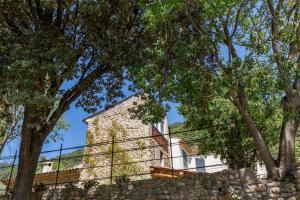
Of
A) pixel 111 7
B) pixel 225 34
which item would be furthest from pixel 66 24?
pixel 225 34

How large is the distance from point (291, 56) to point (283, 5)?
1.66m

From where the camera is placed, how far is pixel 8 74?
9.65 meters

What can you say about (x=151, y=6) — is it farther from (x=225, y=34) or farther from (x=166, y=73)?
(x=225, y=34)

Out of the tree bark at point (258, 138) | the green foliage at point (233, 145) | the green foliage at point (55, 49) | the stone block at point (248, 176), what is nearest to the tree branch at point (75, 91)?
the green foliage at point (55, 49)

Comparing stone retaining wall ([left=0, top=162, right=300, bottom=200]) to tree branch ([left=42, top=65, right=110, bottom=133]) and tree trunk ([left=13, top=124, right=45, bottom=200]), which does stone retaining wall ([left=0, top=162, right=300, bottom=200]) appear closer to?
tree trunk ([left=13, top=124, right=45, bottom=200])

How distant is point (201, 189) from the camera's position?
1041 centimetres

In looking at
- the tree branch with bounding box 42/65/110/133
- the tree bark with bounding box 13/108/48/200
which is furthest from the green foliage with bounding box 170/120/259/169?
the tree bark with bounding box 13/108/48/200

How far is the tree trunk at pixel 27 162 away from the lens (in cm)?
1079

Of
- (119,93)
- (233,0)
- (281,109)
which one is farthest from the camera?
(119,93)

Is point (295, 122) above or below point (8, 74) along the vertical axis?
below

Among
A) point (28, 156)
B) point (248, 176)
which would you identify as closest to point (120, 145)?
point (28, 156)

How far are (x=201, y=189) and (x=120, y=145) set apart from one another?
1260cm

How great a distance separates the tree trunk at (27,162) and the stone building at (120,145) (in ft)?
32.3

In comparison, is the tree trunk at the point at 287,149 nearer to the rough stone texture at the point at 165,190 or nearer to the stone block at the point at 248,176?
the stone block at the point at 248,176
